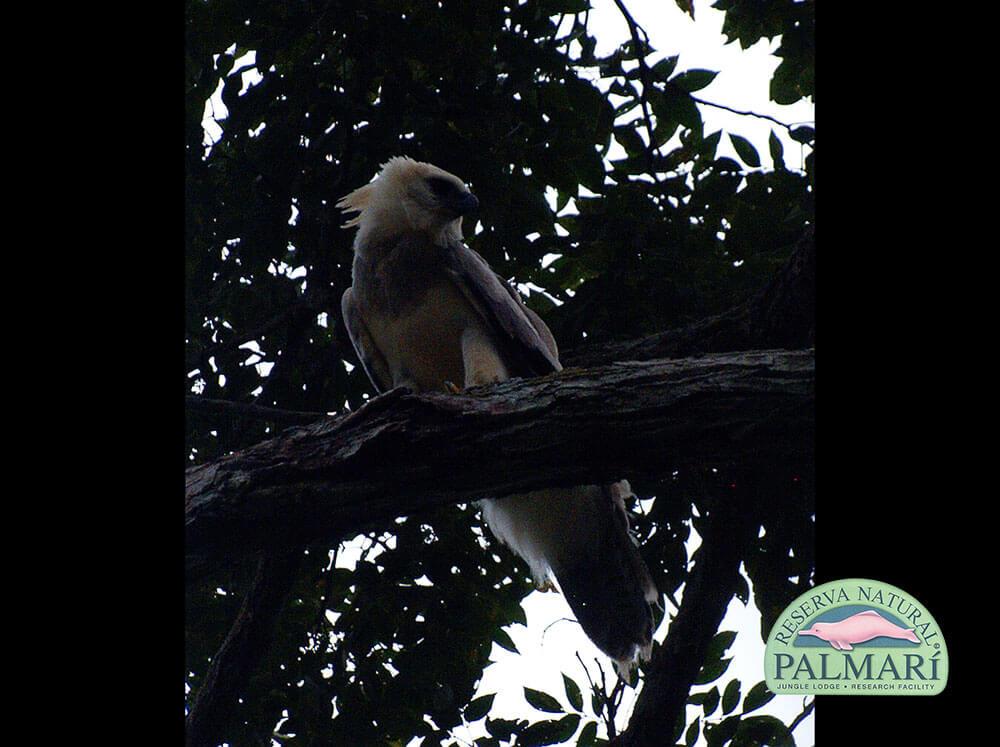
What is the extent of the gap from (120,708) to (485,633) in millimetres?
2323

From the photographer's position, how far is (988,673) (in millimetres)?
1807

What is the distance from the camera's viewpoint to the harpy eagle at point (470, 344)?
3.90 m

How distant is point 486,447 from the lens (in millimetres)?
2818

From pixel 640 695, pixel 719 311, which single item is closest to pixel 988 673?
pixel 640 695

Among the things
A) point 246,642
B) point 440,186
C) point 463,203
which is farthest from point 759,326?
point 246,642

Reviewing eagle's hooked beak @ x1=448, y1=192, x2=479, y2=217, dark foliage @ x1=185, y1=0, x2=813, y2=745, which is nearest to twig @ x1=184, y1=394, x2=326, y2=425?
dark foliage @ x1=185, y1=0, x2=813, y2=745

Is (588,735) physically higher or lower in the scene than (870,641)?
lower

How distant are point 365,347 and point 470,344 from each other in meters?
0.51

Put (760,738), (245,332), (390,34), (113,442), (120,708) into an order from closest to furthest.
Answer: (120,708) < (113,442) < (760,738) < (390,34) < (245,332)

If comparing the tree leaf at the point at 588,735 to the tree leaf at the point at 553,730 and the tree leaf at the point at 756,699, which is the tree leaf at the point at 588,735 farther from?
the tree leaf at the point at 756,699

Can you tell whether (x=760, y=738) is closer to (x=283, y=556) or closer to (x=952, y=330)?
(x=283, y=556)

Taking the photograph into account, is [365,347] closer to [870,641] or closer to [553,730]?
[553,730]

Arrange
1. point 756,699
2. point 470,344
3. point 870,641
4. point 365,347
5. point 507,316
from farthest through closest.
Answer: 1. point 365,347
2. point 470,344
3. point 507,316
4. point 756,699
5. point 870,641

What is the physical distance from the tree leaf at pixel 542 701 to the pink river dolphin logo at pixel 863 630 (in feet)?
6.35
